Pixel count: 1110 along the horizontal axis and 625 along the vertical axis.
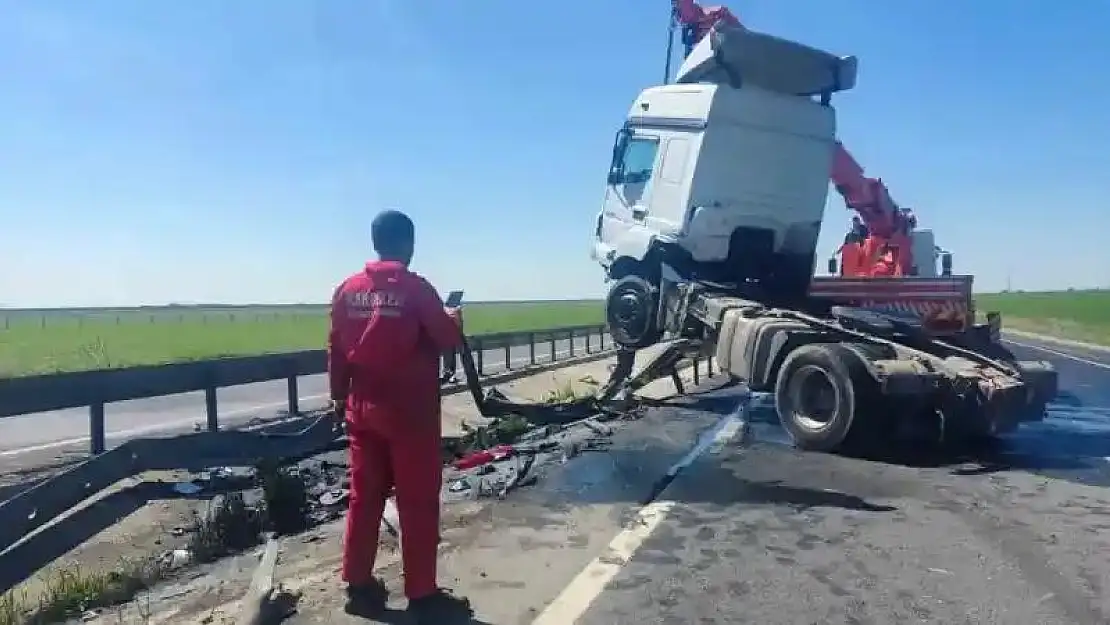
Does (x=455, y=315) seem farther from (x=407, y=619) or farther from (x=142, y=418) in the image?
(x=142, y=418)

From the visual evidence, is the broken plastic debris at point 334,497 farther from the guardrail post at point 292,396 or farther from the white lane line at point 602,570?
the guardrail post at point 292,396

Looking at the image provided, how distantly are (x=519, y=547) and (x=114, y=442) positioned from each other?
7.60m

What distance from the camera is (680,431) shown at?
10688 millimetres

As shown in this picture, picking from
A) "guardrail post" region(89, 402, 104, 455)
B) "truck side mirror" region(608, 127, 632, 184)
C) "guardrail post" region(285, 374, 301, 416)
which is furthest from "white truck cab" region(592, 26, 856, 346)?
"guardrail post" region(89, 402, 104, 455)

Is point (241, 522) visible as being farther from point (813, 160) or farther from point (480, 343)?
point (480, 343)

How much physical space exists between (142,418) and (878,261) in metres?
12.4

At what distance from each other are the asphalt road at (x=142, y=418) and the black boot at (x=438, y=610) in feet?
26.9

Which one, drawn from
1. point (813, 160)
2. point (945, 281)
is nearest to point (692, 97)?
point (813, 160)

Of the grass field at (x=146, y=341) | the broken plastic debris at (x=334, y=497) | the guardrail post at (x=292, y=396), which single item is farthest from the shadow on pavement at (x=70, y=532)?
the grass field at (x=146, y=341)

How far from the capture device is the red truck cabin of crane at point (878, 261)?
12.7m

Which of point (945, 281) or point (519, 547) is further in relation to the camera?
point (945, 281)

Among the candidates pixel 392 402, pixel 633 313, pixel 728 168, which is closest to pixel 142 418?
pixel 633 313

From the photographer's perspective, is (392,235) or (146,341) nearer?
(392,235)

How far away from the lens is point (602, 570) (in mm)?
5004
